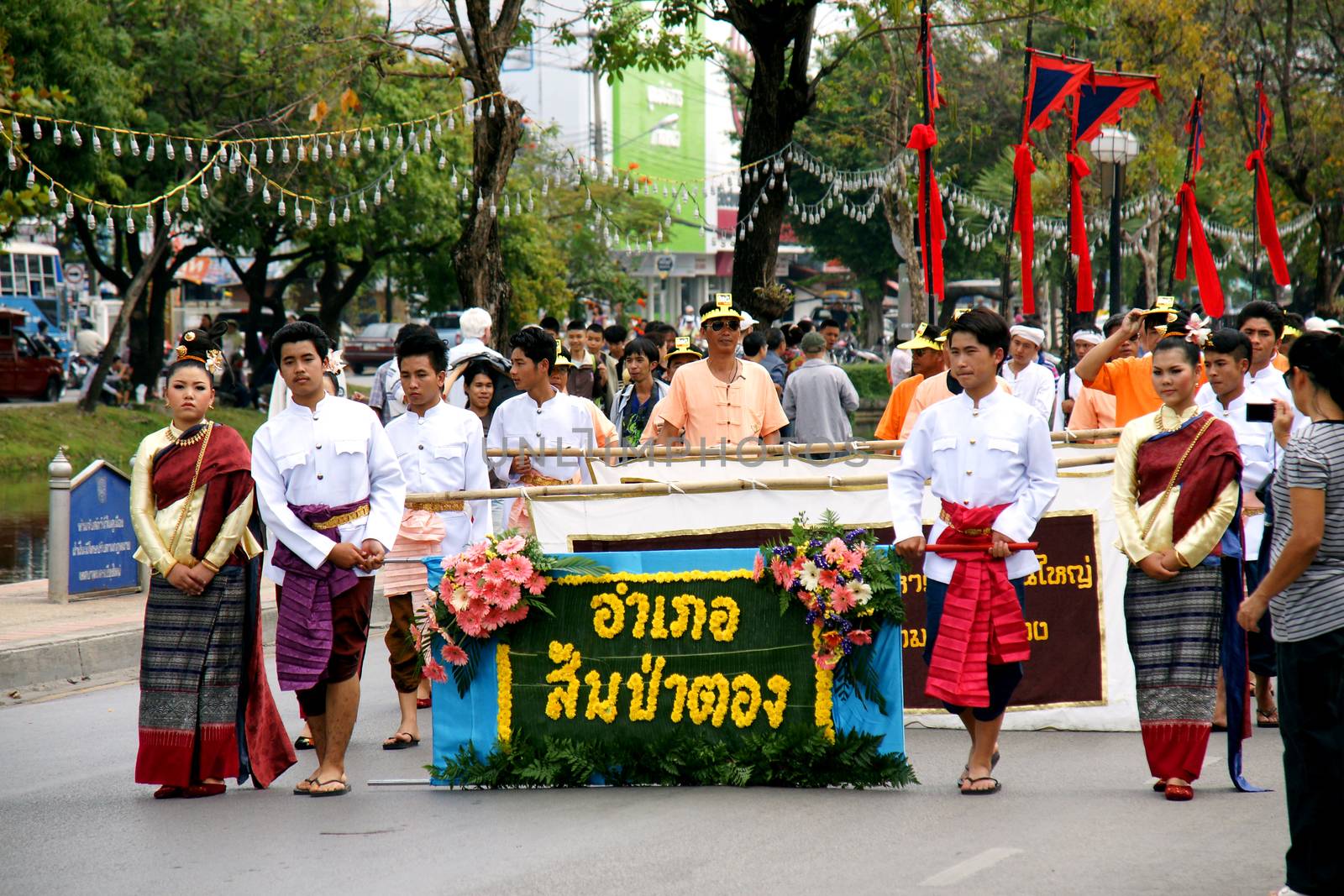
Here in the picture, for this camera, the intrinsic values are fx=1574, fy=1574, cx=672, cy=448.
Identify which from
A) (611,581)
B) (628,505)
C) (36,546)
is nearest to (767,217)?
(36,546)

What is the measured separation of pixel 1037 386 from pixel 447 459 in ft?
14.0

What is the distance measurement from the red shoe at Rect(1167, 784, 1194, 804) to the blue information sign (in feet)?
24.6

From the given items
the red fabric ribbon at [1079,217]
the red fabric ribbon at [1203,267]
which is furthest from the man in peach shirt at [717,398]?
the red fabric ribbon at [1203,267]

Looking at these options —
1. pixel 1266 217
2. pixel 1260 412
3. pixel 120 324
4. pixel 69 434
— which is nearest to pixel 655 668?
pixel 1260 412

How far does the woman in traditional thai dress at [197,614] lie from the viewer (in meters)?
6.45

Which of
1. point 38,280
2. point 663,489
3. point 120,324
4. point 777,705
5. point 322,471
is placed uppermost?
point 38,280

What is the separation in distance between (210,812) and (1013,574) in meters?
3.31

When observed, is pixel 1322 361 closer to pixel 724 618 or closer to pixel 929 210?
pixel 724 618

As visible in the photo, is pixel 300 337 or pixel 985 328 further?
pixel 300 337

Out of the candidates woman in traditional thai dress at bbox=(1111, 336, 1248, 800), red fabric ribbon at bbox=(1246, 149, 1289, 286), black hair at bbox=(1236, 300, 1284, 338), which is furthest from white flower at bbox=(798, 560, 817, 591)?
red fabric ribbon at bbox=(1246, 149, 1289, 286)

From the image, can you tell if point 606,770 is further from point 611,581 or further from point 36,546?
point 36,546

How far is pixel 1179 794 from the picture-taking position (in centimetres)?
607

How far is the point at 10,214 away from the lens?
59.1 ft

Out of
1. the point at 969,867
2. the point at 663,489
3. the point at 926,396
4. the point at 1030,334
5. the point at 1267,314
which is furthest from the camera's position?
the point at 1030,334
